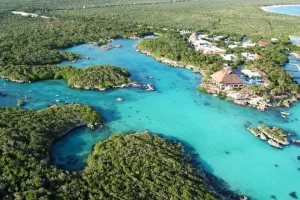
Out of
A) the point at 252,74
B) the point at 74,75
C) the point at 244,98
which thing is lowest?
the point at 244,98

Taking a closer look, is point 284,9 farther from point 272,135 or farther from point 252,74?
point 272,135

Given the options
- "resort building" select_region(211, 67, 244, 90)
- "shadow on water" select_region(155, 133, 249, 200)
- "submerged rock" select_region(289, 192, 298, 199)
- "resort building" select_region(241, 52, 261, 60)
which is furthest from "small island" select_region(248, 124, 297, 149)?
"resort building" select_region(241, 52, 261, 60)

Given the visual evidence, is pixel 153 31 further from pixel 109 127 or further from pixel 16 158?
pixel 16 158

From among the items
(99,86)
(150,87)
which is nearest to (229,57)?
(150,87)

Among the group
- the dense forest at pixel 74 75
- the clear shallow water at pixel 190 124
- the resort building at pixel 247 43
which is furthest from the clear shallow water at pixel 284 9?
the dense forest at pixel 74 75

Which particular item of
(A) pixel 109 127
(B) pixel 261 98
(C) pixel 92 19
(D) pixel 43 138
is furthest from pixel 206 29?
(D) pixel 43 138

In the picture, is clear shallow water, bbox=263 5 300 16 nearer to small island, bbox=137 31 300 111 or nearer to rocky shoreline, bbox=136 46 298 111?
small island, bbox=137 31 300 111
